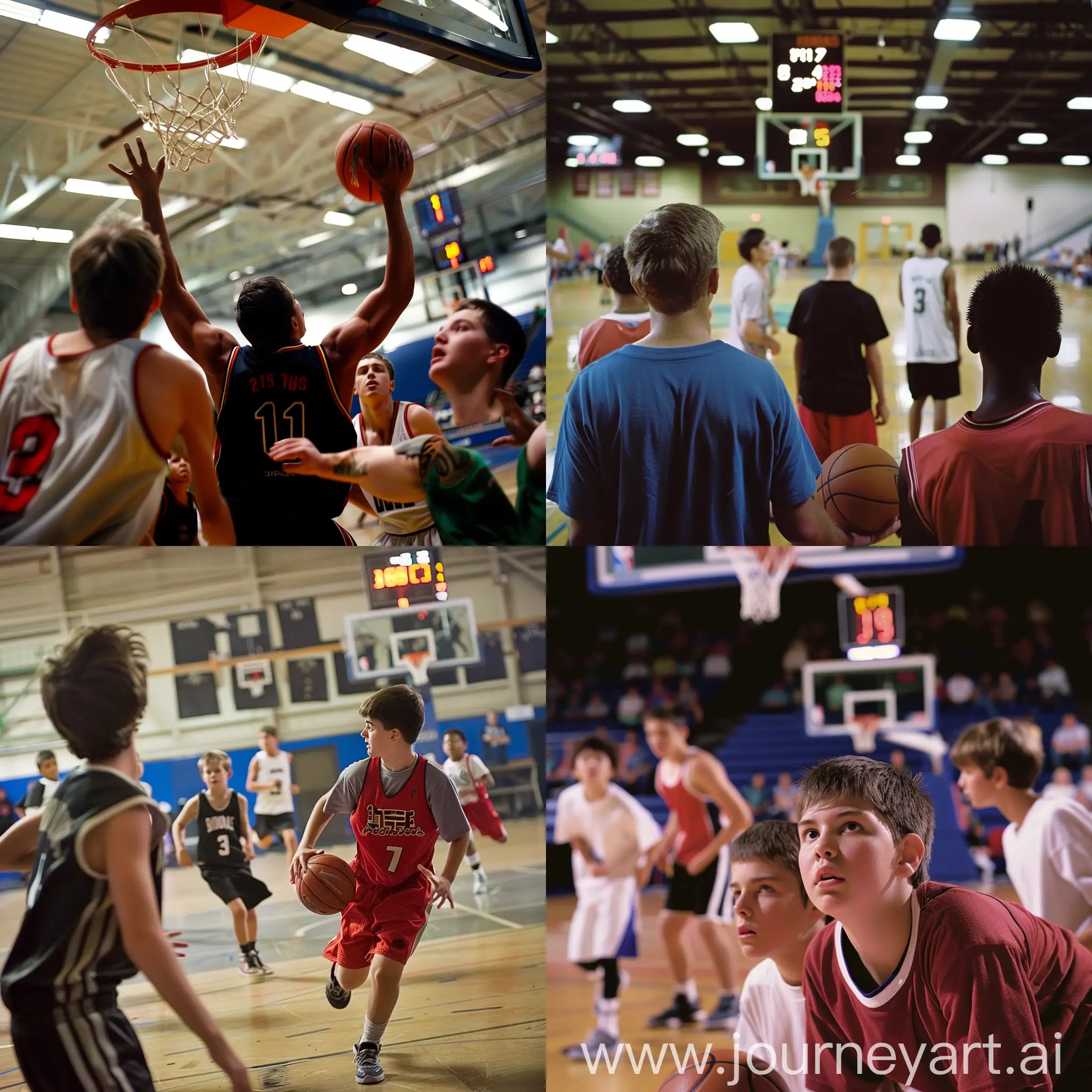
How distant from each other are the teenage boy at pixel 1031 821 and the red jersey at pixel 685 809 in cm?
102

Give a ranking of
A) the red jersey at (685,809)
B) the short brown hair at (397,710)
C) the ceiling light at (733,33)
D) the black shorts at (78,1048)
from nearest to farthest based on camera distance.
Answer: the black shorts at (78,1048) < the short brown hair at (397,710) < the ceiling light at (733,33) < the red jersey at (685,809)

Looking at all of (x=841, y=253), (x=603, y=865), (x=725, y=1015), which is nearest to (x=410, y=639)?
(x=603, y=865)

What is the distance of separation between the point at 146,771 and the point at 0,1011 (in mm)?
878

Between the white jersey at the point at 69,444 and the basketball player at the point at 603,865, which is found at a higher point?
the white jersey at the point at 69,444

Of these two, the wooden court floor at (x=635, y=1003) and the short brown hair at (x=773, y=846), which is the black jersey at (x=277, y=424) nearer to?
the wooden court floor at (x=635, y=1003)

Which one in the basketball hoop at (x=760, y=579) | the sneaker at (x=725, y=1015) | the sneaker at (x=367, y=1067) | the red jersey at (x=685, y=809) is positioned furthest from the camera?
the basketball hoop at (x=760, y=579)

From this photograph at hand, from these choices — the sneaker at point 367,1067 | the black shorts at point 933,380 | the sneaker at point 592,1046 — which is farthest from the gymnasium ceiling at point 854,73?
the sneaker at point 592,1046

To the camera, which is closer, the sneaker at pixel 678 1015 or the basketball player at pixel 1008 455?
the basketball player at pixel 1008 455

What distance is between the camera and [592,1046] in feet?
14.4

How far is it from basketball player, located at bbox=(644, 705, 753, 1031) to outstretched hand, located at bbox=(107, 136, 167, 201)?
3.00 metres

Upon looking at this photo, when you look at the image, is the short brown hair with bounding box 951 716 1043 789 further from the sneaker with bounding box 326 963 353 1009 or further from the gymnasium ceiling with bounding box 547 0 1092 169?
the sneaker with bounding box 326 963 353 1009

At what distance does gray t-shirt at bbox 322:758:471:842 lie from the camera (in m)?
4.00

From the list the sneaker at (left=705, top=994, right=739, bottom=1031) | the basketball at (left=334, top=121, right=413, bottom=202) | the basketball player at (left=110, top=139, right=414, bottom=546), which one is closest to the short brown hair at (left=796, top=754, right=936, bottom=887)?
the sneaker at (left=705, top=994, right=739, bottom=1031)

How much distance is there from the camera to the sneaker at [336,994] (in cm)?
397
